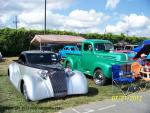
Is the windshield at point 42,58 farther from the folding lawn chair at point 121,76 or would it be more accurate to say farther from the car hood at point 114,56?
the car hood at point 114,56

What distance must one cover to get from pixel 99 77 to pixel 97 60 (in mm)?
947

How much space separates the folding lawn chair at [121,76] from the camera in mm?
10539

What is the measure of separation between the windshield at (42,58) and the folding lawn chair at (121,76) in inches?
85.0

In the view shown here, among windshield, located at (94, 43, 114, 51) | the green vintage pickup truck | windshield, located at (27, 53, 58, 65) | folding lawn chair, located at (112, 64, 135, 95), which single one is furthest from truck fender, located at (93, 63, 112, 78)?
windshield, located at (27, 53, 58, 65)

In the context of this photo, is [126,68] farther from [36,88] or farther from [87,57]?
[36,88]

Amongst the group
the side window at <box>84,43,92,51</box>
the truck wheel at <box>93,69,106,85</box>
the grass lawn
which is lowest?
the grass lawn

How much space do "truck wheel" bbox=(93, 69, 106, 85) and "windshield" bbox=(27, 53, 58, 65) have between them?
2.05 metres

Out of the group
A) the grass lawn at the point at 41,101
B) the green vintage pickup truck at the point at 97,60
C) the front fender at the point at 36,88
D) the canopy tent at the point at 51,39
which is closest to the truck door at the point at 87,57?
the green vintage pickup truck at the point at 97,60

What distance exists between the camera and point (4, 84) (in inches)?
464

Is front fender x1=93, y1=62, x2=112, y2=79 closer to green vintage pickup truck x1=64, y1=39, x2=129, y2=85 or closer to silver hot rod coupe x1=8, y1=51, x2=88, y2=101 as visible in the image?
green vintage pickup truck x1=64, y1=39, x2=129, y2=85

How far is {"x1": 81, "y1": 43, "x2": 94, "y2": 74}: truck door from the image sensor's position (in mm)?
13293

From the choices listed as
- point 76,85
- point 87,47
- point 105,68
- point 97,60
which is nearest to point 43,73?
point 76,85

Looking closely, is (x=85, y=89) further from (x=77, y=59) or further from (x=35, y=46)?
(x=35, y=46)

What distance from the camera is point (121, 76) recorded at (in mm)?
10734
